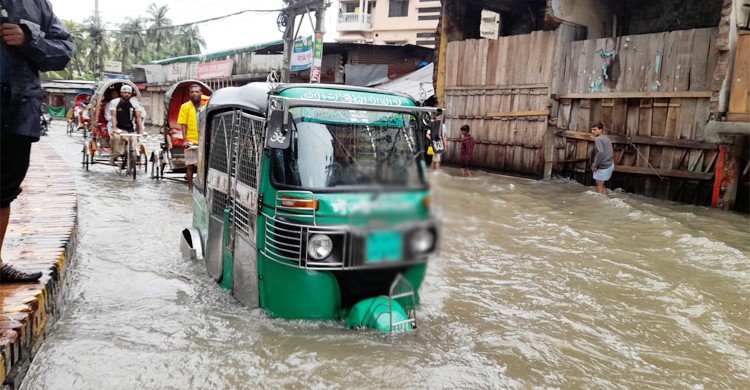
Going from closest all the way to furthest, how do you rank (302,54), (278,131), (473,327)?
(278,131) → (473,327) → (302,54)

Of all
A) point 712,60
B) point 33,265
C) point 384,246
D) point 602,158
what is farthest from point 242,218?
point 712,60

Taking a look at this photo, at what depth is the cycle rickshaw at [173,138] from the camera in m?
11.5

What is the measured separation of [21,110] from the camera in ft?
9.95

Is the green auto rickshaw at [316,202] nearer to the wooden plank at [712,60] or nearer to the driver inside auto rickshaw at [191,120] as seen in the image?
the driver inside auto rickshaw at [191,120]

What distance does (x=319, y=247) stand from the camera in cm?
275

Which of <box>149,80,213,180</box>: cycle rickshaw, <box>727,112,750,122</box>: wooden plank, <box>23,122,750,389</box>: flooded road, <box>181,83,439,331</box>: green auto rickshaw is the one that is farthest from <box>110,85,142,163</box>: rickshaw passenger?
<box>727,112,750,122</box>: wooden plank

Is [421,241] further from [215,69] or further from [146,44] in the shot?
[146,44]

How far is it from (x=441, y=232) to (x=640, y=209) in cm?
1032

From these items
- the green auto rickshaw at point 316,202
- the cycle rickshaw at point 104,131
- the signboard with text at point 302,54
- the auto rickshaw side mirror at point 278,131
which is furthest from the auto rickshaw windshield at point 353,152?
the signboard with text at point 302,54

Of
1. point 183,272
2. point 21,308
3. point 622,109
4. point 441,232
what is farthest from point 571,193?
point 441,232

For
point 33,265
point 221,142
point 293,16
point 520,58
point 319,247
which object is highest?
point 293,16

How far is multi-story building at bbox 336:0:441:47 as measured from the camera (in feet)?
138

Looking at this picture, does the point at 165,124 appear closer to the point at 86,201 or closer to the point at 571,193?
the point at 86,201

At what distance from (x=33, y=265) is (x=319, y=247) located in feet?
8.43
